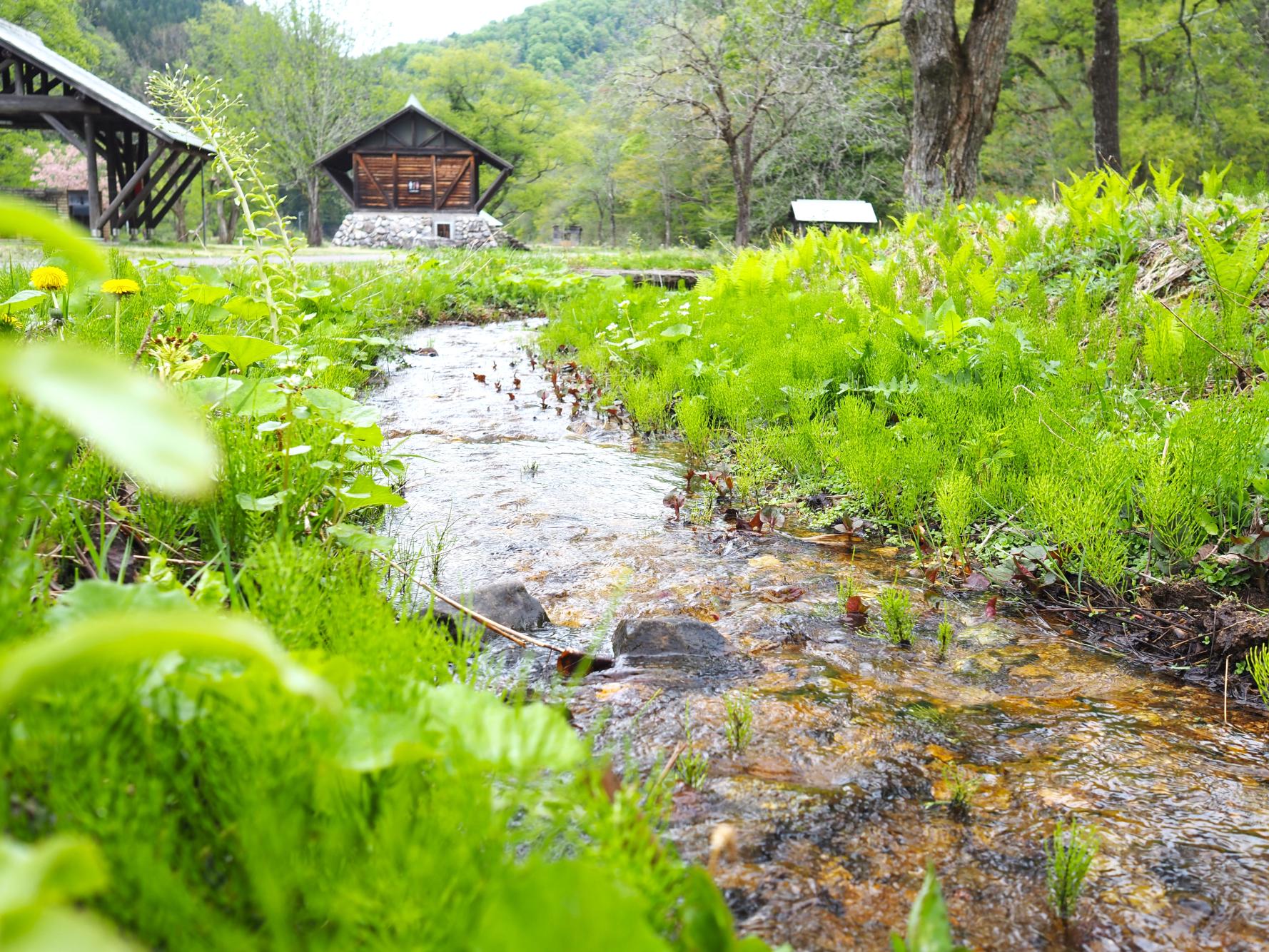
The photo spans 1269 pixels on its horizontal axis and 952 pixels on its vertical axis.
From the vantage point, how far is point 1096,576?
253cm

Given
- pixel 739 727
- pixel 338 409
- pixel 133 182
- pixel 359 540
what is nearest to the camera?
pixel 739 727

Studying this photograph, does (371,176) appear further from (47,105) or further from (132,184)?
(47,105)

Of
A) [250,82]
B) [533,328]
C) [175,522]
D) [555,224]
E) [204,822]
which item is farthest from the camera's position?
[555,224]

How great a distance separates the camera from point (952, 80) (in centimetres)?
1085

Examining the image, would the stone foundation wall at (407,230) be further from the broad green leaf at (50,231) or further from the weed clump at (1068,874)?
the broad green leaf at (50,231)

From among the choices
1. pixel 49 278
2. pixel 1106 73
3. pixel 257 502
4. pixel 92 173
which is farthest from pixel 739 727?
pixel 92 173

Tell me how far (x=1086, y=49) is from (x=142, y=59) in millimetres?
69893

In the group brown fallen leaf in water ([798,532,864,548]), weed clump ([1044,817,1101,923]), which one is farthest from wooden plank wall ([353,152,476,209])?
weed clump ([1044,817,1101,923])

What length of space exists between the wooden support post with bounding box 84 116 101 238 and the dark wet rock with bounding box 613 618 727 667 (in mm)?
21524

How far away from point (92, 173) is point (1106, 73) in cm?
2254

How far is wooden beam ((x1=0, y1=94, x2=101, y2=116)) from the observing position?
18781 mm

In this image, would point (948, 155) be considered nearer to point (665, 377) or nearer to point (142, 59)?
point (665, 377)

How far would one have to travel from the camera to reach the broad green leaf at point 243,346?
7.09 ft

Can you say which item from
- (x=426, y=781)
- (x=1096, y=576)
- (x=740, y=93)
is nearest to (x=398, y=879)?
(x=426, y=781)
